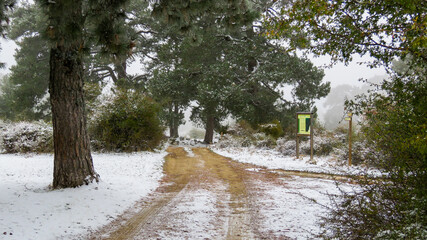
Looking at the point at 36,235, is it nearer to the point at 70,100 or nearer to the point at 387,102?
the point at 70,100

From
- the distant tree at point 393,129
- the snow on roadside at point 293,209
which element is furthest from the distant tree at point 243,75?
the distant tree at point 393,129

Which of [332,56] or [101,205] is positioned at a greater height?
[332,56]

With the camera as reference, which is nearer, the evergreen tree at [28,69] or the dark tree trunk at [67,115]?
the dark tree trunk at [67,115]

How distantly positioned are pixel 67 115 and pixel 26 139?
9.02 metres

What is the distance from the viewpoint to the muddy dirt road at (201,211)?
169 inches

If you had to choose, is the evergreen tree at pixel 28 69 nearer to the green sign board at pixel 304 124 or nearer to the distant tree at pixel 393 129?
the green sign board at pixel 304 124

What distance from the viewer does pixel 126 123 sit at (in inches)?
543

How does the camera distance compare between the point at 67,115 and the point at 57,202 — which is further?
the point at 67,115

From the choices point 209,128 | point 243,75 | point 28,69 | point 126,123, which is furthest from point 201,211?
point 28,69

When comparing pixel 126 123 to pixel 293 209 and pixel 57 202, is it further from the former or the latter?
pixel 293 209

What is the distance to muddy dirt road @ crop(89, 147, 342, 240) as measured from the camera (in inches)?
169

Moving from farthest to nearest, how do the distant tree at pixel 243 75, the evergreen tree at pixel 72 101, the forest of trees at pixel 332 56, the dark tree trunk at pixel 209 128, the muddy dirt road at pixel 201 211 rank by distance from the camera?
1. the dark tree trunk at pixel 209 128
2. the distant tree at pixel 243 75
3. the evergreen tree at pixel 72 101
4. the muddy dirt road at pixel 201 211
5. the forest of trees at pixel 332 56

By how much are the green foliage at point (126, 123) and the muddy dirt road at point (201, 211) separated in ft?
18.6

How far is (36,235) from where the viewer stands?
383 centimetres
